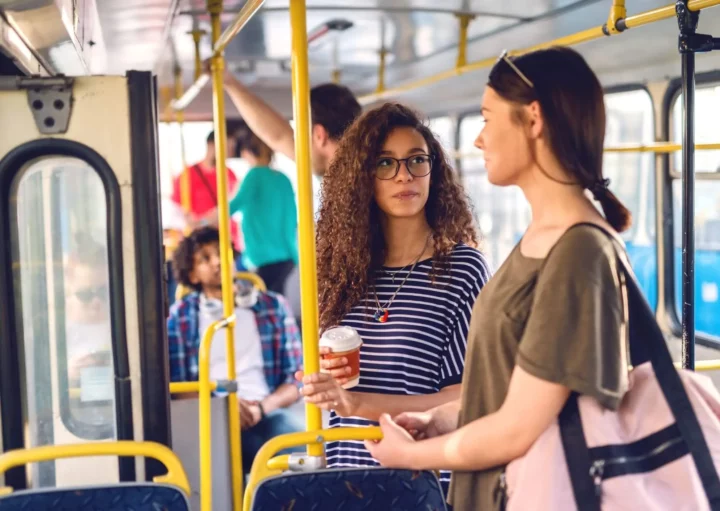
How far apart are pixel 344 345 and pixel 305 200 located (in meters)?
0.32

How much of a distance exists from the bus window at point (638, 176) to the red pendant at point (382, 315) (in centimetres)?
302

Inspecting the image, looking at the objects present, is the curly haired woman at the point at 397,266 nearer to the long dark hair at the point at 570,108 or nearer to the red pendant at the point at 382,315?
the red pendant at the point at 382,315

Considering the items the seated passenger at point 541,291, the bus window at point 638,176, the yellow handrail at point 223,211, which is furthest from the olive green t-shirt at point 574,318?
the bus window at point 638,176

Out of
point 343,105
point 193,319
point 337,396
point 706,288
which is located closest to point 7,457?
point 337,396

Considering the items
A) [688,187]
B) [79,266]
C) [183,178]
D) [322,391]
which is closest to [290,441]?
[322,391]

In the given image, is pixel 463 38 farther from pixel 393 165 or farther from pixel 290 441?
pixel 290 441

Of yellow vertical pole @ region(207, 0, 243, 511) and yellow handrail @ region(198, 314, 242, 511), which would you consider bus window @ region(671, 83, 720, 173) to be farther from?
yellow handrail @ region(198, 314, 242, 511)

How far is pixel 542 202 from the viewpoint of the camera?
4.58 feet

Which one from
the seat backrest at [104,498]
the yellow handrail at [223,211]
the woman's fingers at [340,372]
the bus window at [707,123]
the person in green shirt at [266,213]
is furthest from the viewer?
the person in green shirt at [266,213]

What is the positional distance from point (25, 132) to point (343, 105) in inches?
50.8

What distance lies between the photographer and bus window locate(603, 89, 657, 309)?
4.73 m

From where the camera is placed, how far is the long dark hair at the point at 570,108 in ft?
4.46

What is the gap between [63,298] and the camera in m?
1.91

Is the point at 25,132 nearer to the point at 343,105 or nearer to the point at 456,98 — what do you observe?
the point at 343,105
